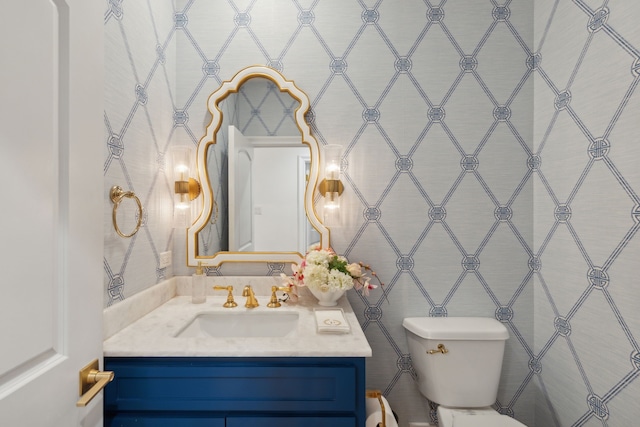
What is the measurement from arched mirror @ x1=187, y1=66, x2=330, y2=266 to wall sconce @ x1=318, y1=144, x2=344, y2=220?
0.13 feet

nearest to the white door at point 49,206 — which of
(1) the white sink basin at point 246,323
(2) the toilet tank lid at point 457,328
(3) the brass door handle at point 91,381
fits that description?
(3) the brass door handle at point 91,381

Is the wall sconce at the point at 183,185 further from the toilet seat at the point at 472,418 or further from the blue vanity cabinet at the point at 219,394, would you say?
the toilet seat at the point at 472,418

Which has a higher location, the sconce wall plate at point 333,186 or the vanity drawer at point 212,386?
the sconce wall plate at point 333,186

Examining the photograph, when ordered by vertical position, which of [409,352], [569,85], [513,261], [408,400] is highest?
[569,85]

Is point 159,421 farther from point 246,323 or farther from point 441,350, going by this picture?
point 441,350

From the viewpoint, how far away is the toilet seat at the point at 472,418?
1.37 meters

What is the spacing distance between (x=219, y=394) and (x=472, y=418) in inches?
40.8

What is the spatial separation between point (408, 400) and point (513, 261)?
83 cm

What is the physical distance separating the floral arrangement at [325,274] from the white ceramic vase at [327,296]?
27 mm

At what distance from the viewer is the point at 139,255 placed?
1347 mm

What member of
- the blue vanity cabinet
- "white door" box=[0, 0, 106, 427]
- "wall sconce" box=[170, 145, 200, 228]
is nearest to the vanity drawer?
the blue vanity cabinet

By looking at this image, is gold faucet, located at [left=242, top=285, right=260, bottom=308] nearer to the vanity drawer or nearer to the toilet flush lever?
the vanity drawer

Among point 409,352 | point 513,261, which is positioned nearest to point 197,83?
point 409,352

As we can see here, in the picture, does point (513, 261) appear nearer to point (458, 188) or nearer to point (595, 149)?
point (458, 188)
